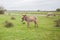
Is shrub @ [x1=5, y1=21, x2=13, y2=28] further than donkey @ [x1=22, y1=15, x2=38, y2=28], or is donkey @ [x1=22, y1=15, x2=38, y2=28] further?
donkey @ [x1=22, y1=15, x2=38, y2=28]

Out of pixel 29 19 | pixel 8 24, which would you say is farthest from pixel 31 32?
pixel 29 19

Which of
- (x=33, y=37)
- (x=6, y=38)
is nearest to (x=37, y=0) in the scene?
(x=33, y=37)

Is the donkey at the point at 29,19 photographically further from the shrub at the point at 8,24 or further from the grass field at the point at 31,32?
the shrub at the point at 8,24

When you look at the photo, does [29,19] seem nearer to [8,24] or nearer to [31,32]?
[8,24]

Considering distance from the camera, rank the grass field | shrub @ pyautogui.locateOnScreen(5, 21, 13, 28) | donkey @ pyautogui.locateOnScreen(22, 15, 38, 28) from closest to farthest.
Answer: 1. the grass field
2. shrub @ pyautogui.locateOnScreen(5, 21, 13, 28)
3. donkey @ pyautogui.locateOnScreen(22, 15, 38, 28)

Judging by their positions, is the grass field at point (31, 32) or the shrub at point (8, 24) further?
the shrub at point (8, 24)

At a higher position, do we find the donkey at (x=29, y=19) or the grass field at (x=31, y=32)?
the donkey at (x=29, y=19)

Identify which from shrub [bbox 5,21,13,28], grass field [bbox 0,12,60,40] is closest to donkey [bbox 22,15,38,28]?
grass field [bbox 0,12,60,40]

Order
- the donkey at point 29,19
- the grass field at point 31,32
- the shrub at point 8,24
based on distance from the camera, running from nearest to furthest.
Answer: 1. the grass field at point 31,32
2. the shrub at point 8,24
3. the donkey at point 29,19

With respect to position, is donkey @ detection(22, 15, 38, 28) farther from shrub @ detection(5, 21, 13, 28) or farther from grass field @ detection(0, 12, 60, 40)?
shrub @ detection(5, 21, 13, 28)

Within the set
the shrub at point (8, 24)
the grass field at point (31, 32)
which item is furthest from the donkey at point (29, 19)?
the shrub at point (8, 24)

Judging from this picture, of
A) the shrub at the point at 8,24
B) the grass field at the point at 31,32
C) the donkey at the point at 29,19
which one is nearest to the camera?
the grass field at the point at 31,32

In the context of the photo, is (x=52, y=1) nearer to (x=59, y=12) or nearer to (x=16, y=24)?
(x=59, y=12)

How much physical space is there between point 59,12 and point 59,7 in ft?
0.60
